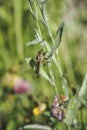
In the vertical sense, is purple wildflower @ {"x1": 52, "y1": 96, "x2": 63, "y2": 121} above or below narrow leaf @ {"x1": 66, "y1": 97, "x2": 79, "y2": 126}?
below

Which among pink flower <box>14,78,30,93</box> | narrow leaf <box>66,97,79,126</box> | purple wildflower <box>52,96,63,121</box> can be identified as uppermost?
narrow leaf <box>66,97,79,126</box>

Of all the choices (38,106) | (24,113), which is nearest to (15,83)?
(24,113)

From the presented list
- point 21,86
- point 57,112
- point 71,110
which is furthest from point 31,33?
point 71,110

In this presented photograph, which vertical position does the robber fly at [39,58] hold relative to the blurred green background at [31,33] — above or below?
above

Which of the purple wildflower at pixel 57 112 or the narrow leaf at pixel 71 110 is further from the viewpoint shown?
the purple wildflower at pixel 57 112

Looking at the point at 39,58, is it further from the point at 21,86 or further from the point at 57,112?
the point at 21,86

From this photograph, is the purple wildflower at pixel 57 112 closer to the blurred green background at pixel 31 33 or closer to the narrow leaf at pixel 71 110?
the narrow leaf at pixel 71 110

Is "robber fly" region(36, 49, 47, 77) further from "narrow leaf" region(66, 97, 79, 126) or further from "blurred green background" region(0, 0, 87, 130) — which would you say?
"blurred green background" region(0, 0, 87, 130)

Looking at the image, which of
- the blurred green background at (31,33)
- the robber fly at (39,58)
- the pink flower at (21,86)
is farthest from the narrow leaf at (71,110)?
the blurred green background at (31,33)

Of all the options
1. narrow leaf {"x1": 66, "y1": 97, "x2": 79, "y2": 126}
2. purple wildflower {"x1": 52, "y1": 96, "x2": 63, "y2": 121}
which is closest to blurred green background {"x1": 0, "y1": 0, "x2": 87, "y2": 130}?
purple wildflower {"x1": 52, "y1": 96, "x2": 63, "y2": 121}
